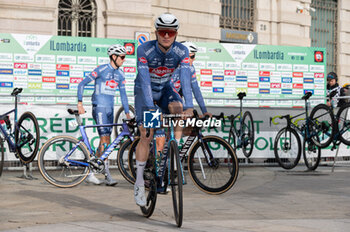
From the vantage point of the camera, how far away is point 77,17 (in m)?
18.9

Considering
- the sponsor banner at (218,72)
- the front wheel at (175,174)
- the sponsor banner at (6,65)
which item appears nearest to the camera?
the front wheel at (175,174)

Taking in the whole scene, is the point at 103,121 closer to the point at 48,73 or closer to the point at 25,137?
the point at 25,137

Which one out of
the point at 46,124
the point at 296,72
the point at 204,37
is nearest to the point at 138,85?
the point at 46,124

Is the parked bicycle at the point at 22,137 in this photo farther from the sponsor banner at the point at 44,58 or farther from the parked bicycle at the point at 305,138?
the parked bicycle at the point at 305,138

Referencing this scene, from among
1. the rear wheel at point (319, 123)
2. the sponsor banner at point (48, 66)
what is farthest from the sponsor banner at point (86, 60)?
the rear wheel at point (319, 123)

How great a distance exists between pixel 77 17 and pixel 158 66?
12833mm

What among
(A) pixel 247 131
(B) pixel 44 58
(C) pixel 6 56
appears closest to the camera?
(A) pixel 247 131

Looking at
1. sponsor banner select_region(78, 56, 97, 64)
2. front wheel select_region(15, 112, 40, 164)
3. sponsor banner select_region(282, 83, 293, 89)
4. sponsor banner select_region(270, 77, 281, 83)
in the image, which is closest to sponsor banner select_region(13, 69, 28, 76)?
sponsor banner select_region(78, 56, 97, 64)

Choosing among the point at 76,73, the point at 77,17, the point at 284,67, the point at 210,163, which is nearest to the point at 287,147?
the point at 284,67

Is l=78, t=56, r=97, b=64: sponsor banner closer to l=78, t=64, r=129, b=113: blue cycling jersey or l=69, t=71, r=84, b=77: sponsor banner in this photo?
l=69, t=71, r=84, b=77: sponsor banner

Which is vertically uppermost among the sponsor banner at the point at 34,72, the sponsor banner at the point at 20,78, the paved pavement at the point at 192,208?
the sponsor banner at the point at 34,72

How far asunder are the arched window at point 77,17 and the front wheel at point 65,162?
10026 mm

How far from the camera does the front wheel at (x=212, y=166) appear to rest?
22.8 ft

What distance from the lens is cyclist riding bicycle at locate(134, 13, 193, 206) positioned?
6348mm
